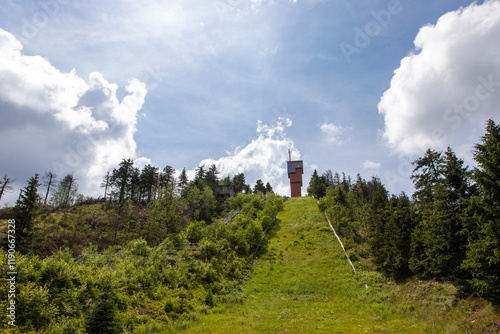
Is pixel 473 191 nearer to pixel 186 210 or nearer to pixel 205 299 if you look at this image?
pixel 205 299

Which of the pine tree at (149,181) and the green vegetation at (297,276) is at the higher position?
the pine tree at (149,181)

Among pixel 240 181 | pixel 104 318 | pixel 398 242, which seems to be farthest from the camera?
pixel 240 181

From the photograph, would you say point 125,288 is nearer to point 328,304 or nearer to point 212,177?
point 328,304

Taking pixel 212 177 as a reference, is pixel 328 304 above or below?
below

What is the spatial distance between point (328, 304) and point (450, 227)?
9405mm

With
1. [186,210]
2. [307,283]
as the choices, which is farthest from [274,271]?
[186,210]

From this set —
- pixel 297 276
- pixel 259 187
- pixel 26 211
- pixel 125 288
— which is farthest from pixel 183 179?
pixel 125 288

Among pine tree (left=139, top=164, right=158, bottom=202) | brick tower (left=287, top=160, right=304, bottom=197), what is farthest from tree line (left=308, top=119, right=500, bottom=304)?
pine tree (left=139, top=164, right=158, bottom=202)

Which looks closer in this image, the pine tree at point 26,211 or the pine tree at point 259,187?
the pine tree at point 26,211

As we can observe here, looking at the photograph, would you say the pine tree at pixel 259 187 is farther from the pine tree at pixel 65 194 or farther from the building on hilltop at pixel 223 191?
the pine tree at pixel 65 194

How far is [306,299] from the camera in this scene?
64.1ft

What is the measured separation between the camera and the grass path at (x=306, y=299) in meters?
12.9

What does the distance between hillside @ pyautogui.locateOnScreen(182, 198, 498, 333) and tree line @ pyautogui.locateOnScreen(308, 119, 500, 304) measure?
142 cm

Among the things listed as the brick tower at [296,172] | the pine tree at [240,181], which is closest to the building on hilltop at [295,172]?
the brick tower at [296,172]
